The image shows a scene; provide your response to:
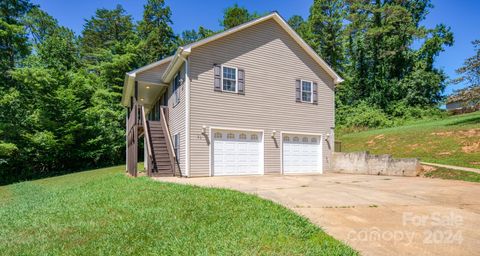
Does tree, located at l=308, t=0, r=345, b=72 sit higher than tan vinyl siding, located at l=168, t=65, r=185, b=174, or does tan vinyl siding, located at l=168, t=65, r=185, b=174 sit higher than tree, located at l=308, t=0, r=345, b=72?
tree, located at l=308, t=0, r=345, b=72

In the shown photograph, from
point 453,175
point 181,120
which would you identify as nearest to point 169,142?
point 181,120

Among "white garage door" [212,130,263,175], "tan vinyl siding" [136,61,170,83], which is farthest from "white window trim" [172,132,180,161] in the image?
"tan vinyl siding" [136,61,170,83]

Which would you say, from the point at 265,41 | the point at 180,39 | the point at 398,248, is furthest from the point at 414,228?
the point at 180,39

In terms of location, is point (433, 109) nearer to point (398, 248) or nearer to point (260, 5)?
point (260, 5)

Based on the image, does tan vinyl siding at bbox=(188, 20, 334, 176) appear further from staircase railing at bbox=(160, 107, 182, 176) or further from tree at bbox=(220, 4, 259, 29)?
tree at bbox=(220, 4, 259, 29)

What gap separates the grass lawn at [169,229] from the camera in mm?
3996

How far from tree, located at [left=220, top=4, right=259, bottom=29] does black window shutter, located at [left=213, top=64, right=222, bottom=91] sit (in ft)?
76.6

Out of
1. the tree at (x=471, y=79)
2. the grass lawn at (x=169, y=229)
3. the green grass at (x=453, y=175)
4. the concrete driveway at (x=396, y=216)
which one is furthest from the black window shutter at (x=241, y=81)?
the tree at (x=471, y=79)

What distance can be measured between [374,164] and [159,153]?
32.8 ft

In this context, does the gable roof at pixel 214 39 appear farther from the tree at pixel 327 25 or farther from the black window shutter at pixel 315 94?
the tree at pixel 327 25

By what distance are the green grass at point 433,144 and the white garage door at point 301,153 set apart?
4.14 m

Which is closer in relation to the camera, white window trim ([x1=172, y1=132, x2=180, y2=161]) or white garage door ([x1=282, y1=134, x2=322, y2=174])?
white window trim ([x1=172, y1=132, x2=180, y2=161])

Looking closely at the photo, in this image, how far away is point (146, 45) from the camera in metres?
32.8

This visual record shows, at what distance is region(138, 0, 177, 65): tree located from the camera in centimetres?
3312
